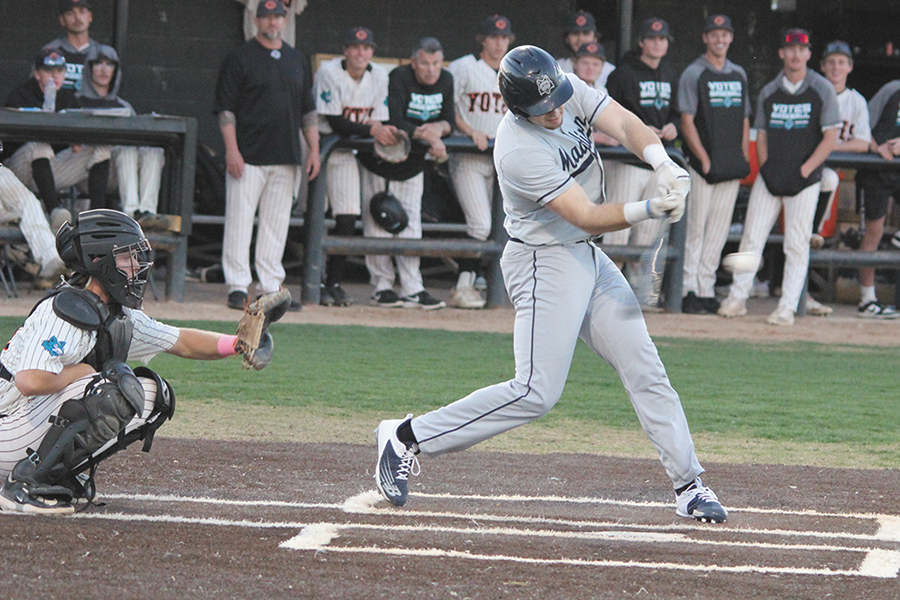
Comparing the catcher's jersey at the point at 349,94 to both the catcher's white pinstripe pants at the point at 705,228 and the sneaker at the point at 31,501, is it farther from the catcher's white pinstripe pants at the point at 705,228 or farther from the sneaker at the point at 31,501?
the sneaker at the point at 31,501

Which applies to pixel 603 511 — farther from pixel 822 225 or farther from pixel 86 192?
pixel 822 225

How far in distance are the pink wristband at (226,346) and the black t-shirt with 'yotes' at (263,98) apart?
5.03 metres

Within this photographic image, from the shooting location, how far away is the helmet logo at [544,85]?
12.6 feet

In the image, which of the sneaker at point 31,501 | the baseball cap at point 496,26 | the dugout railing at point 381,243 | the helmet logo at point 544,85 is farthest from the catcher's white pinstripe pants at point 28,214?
the helmet logo at point 544,85

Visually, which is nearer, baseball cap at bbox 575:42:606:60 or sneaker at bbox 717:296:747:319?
baseball cap at bbox 575:42:606:60

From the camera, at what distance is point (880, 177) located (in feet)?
33.5

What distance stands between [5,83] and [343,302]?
4.23 meters

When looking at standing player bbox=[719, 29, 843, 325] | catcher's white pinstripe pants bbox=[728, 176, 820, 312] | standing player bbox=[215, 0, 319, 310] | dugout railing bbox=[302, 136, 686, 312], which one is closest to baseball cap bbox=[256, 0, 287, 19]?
standing player bbox=[215, 0, 319, 310]

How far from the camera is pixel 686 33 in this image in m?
12.8

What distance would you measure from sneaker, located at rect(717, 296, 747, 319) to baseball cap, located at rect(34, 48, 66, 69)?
5.35 meters

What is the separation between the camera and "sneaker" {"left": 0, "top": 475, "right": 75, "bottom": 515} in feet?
12.2

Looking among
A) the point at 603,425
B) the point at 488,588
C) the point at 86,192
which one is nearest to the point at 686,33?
the point at 86,192

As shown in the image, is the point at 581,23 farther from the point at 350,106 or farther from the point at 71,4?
the point at 71,4

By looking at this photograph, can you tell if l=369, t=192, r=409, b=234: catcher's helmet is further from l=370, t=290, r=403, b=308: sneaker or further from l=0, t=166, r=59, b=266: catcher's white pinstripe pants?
l=0, t=166, r=59, b=266: catcher's white pinstripe pants
